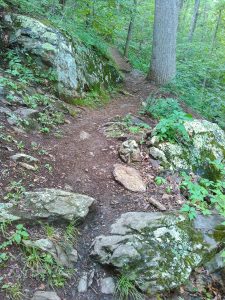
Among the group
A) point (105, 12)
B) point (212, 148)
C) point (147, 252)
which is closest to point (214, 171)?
point (212, 148)

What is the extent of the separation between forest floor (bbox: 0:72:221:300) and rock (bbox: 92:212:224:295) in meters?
0.16

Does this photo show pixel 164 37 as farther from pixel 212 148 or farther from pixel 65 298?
pixel 65 298

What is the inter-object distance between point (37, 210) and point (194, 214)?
1.95m

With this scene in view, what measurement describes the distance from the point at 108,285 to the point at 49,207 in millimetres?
1064

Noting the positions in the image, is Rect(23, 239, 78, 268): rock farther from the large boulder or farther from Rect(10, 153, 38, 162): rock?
the large boulder

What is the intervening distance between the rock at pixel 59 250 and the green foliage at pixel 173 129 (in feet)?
8.66

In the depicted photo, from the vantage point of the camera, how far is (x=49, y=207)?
347 centimetres

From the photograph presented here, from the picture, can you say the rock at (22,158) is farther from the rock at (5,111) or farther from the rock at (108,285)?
the rock at (108,285)

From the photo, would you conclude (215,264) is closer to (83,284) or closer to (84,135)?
(83,284)

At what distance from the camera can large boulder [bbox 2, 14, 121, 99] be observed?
6.50 m

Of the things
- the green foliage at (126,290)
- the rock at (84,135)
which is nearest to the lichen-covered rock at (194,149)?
the rock at (84,135)

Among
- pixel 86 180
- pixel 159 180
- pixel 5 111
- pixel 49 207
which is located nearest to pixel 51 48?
pixel 5 111

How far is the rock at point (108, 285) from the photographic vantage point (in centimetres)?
300

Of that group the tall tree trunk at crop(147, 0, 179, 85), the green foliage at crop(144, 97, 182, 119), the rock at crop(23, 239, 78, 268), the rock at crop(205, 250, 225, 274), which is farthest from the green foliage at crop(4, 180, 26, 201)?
the tall tree trunk at crop(147, 0, 179, 85)
